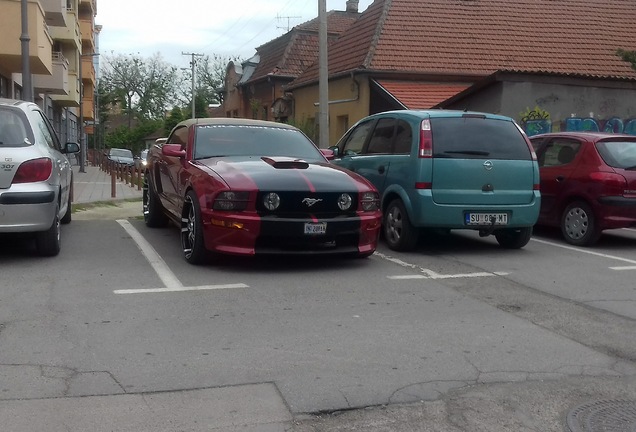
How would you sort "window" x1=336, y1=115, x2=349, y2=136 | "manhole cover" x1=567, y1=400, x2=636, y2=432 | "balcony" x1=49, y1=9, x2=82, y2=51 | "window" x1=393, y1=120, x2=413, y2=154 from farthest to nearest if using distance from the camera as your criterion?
"balcony" x1=49, y1=9, x2=82, y2=51, "window" x1=336, y1=115, x2=349, y2=136, "window" x1=393, y1=120, x2=413, y2=154, "manhole cover" x1=567, y1=400, x2=636, y2=432

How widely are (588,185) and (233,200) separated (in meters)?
5.01

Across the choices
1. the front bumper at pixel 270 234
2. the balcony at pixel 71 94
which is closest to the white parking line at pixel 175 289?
the front bumper at pixel 270 234

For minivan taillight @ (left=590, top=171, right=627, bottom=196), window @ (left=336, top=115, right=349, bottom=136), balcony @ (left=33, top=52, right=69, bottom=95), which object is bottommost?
minivan taillight @ (left=590, top=171, right=627, bottom=196)

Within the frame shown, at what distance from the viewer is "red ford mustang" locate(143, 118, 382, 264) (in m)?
7.76

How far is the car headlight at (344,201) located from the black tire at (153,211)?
12.8ft

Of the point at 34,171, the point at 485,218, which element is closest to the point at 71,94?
the point at 34,171

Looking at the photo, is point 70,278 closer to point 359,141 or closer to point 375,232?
point 375,232

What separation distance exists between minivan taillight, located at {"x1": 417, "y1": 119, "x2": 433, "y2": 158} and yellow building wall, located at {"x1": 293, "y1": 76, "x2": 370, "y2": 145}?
16.8 m

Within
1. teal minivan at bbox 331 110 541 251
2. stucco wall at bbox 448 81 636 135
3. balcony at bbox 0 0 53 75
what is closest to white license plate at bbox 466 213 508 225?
teal minivan at bbox 331 110 541 251

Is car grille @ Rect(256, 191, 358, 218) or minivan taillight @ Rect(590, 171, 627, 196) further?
minivan taillight @ Rect(590, 171, 627, 196)

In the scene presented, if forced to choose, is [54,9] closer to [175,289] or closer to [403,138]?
[403,138]

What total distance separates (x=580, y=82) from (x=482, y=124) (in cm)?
1274

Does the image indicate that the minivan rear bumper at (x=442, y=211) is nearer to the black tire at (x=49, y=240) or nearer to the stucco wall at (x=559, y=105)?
the black tire at (x=49, y=240)

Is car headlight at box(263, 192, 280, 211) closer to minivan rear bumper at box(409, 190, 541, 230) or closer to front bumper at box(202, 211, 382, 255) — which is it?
front bumper at box(202, 211, 382, 255)
